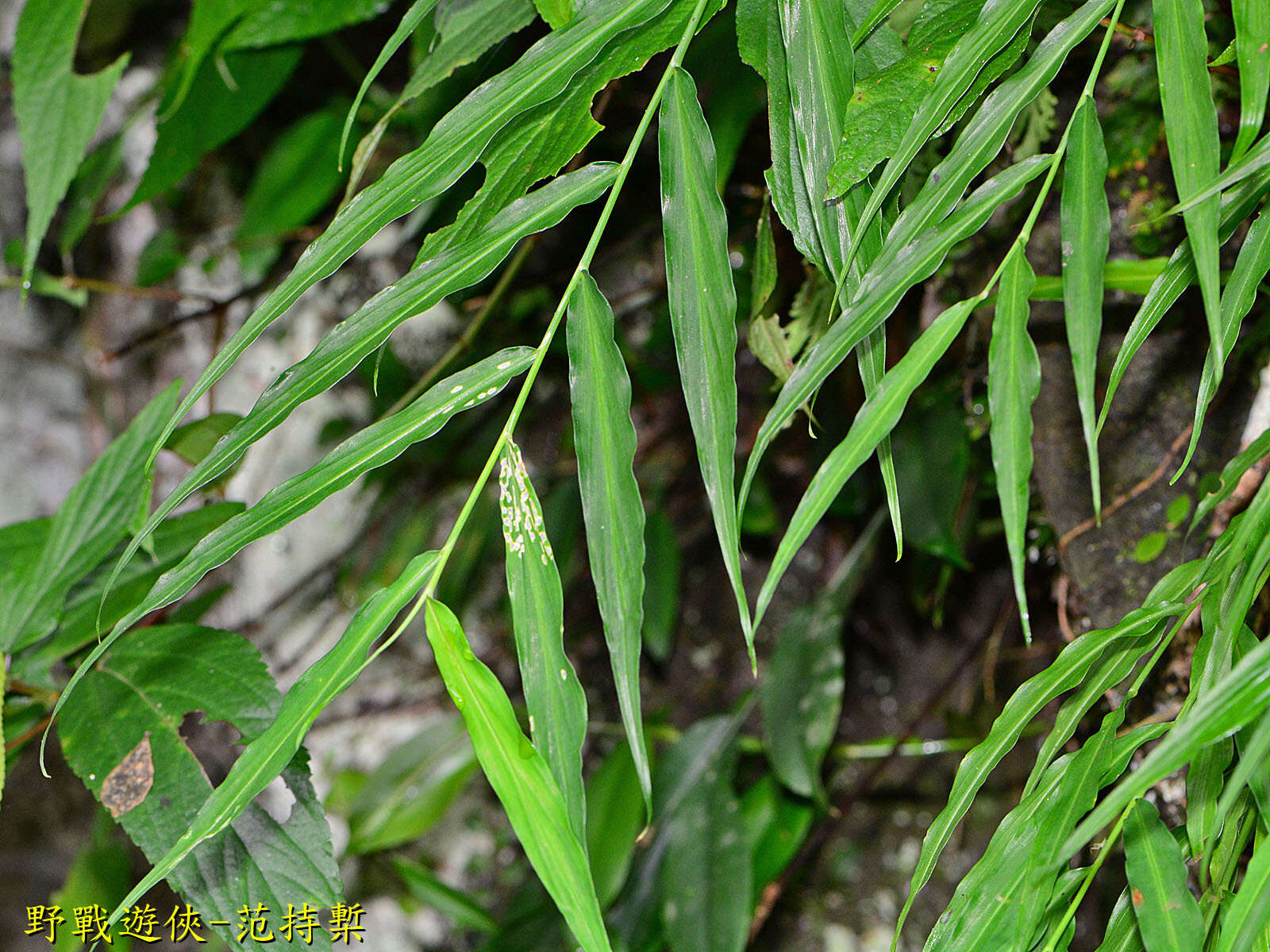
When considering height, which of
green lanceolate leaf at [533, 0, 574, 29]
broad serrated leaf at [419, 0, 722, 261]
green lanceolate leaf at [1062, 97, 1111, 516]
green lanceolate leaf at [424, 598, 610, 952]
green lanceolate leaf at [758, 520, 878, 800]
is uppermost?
green lanceolate leaf at [533, 0, 574, 29]

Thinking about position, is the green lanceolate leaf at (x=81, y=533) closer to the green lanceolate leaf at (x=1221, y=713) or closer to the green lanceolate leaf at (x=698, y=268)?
the green lanceolate leaf at (x=698, y=268)

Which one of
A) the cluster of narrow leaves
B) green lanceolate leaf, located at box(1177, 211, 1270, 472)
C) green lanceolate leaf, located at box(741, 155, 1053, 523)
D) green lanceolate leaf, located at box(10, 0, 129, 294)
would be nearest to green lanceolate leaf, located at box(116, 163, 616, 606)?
the cluster of narrow leaves

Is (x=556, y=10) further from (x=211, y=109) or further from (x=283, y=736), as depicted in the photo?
(x=211, y=109)

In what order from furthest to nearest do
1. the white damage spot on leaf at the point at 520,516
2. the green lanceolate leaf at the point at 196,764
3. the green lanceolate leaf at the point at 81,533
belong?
the green lanceolate leaf at the point at 81,533, the green lanceolate leaf at the point at 196,764, the white damage spot on leaf at the point at 520,516

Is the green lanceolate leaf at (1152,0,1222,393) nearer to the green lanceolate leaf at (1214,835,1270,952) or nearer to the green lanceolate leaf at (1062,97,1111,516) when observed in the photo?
the green lanceolate leaf at (1062,97,1111,516)

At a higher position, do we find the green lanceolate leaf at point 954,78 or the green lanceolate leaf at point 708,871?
the green lanceolate leaf at point 954,78

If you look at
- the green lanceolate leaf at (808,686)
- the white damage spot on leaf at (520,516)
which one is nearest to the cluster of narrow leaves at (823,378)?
the white damage spot on leaf at (520,516)

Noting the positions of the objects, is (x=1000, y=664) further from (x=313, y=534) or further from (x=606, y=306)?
(x=313, y=534)

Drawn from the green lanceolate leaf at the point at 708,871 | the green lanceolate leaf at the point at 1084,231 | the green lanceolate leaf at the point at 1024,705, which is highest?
the green lanceolate leaf at the point at 1084,231
